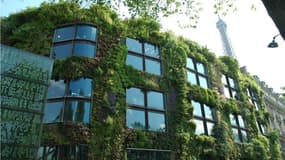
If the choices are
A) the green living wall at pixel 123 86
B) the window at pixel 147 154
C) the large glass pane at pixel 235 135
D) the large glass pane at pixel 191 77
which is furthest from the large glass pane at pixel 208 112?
the window at pixel 147 154

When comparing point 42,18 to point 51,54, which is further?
point 42,18

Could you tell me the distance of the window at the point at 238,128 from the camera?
18.8 m

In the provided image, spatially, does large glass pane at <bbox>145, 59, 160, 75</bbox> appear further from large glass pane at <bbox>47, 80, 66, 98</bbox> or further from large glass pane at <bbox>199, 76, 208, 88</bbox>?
large glass pane at <bbox>47, 80, 66, 98</bbox>

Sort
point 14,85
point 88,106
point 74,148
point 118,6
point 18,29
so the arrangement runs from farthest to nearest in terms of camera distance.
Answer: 1. point 18,29
2. point 88,106
3. point 74,148
4. point 118,6
5. point 14,85

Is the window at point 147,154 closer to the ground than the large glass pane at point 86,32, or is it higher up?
closer to the ground

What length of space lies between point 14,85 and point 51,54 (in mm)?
7386

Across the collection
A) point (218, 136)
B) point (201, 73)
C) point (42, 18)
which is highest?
point (42, 18)

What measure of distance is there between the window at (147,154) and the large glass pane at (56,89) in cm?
476

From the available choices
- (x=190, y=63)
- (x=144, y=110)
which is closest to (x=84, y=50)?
(x=144, y=110)

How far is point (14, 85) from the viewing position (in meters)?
7.16

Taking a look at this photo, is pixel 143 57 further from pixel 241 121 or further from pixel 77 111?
pixel 241 121

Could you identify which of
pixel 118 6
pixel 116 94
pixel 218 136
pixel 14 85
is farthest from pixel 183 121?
pixel 14 85

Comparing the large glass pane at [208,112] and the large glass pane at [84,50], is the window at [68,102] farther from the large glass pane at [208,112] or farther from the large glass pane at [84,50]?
the large glass pane at [208,112]

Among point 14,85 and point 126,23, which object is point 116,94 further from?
point 14,85
